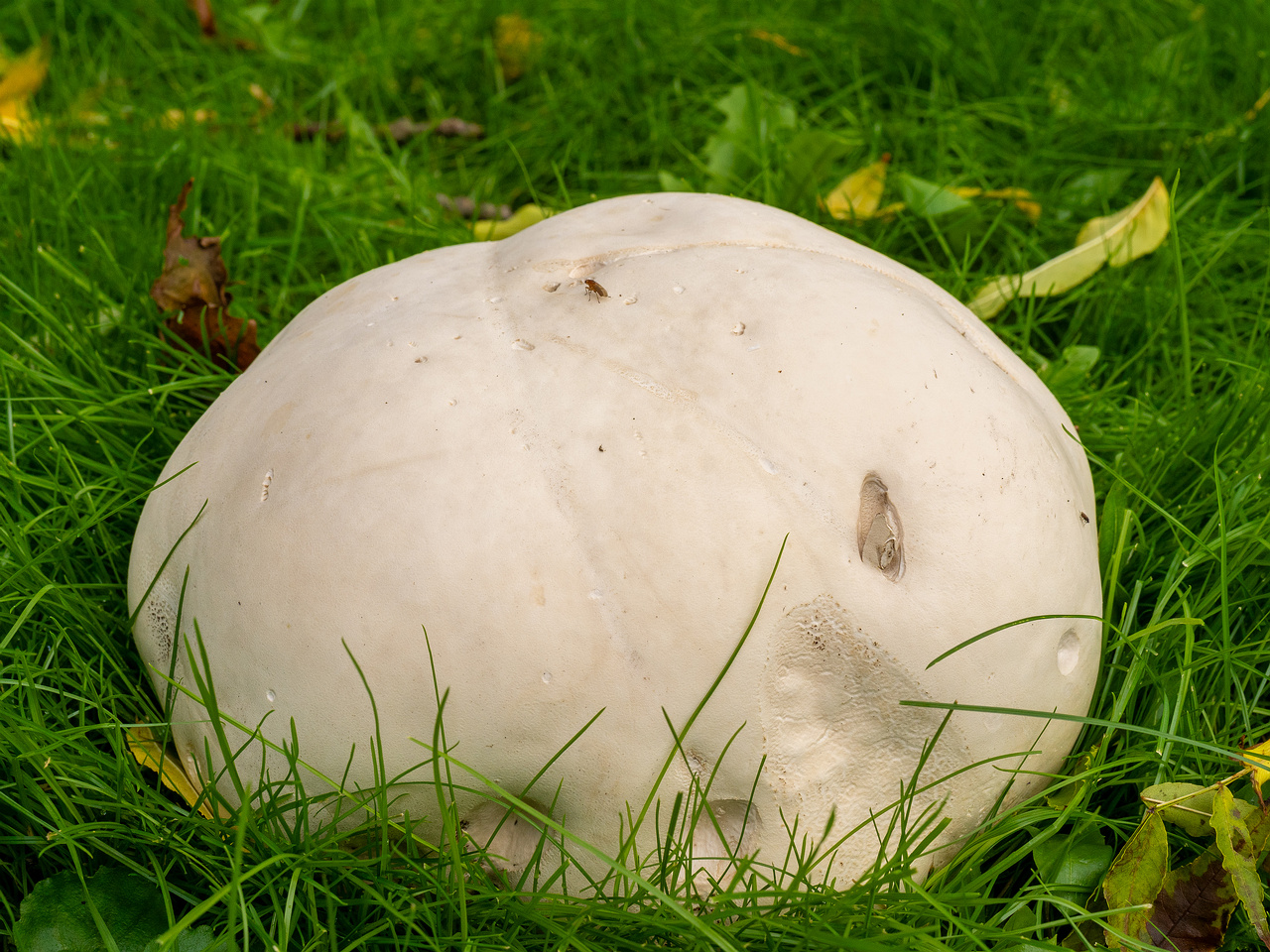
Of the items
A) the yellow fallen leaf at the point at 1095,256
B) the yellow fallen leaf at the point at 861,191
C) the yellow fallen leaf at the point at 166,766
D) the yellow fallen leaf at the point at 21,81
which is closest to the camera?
the yellow fallen leaf at the point at 166,766

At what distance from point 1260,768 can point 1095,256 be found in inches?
57.0

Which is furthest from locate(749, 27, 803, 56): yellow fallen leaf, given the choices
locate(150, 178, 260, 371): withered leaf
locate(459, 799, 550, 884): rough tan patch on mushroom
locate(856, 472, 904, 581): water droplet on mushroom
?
locate(459, 799, 550, 884): rough tan patch on mushroom

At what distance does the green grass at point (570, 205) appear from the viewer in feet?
4.67

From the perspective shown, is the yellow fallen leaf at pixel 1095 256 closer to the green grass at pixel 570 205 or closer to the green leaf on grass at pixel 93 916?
the green grass at pixel 570 205

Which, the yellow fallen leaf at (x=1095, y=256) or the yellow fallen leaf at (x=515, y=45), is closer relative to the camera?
the yellow fallen leaf at (x=1095, y=256)

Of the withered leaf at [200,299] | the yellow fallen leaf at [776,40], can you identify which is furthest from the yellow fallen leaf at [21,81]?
the yellow fallen leaf at [776,40]

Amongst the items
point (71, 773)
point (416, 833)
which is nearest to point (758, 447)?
point (416, 833)

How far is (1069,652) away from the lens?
1515 mm

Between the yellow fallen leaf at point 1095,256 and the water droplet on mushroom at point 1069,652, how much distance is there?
1.20 m

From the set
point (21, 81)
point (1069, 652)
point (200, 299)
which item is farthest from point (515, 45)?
point (1069, 652)

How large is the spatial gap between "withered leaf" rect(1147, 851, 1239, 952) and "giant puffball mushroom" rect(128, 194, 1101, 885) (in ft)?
0.76

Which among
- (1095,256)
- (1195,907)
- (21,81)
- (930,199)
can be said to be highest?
(21,81)

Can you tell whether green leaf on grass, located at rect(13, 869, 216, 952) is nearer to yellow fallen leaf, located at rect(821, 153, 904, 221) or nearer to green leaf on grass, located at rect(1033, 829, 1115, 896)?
green leaf on grass, located at rect(1033, 829, 1115, 896)

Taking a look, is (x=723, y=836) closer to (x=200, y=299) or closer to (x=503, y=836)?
(x=503, y=836)
